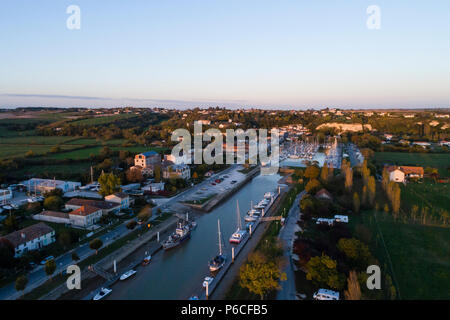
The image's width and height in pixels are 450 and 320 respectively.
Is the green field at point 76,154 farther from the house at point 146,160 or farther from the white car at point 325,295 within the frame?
the white car at point 325,295

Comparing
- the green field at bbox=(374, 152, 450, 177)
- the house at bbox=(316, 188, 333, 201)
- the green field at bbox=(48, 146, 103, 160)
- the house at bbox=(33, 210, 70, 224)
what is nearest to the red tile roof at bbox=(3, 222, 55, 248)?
the house at bbox=(33, 210, 70, 224)

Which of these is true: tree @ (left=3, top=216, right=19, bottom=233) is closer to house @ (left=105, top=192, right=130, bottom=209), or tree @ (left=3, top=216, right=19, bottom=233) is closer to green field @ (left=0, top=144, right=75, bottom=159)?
house @ (left=105, top=192, right=130, bottom=209)

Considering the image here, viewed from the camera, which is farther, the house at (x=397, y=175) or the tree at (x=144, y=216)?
the house at (x=397, y=175)

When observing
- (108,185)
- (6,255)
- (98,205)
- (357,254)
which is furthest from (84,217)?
(357,254)

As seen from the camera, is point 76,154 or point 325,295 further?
point 76,154

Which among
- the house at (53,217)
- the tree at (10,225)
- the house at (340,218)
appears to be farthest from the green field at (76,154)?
the house at (340,218)

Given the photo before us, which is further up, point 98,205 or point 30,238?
point 98,205

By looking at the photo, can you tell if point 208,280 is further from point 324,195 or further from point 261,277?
point 324,195
